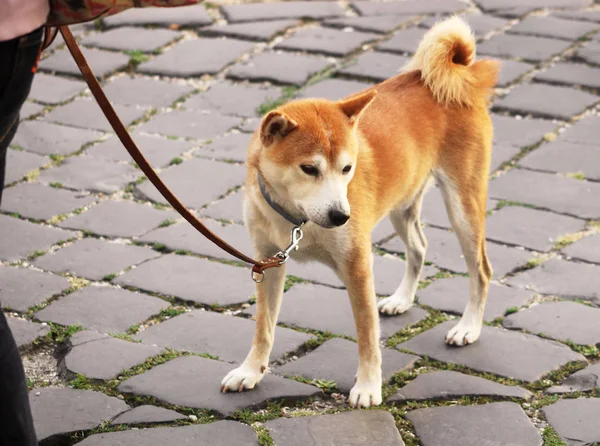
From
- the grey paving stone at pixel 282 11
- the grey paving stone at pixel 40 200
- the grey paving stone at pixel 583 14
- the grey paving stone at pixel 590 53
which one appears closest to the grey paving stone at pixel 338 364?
the grey paving stone at pixel 40 200

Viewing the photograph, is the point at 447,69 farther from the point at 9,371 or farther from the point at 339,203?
the point at 9,371

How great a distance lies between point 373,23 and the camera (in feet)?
24.5

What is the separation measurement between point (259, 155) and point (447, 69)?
980mm

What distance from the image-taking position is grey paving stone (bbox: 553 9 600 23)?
752 centimetres

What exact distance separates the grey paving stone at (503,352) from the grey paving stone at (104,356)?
1.11 m

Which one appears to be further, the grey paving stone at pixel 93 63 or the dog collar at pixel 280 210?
the grey paving stone at pixel 93 63

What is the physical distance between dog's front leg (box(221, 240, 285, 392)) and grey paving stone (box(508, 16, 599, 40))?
4284mm

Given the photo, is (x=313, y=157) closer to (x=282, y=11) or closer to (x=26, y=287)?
(x=26, y=287)

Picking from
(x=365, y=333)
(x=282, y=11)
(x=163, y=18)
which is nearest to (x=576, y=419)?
(x=365, y=333)

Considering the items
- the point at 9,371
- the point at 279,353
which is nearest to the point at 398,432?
the point at 279,353

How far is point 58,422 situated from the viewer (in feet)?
11.0

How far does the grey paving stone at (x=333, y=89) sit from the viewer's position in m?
6.25

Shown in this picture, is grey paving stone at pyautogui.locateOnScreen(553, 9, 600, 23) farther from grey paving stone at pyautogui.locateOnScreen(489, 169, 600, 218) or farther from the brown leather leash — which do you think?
the brown leather leash

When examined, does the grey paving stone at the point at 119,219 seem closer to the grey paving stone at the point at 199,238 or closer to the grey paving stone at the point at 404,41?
the grey paving stone at the point at 199,238
